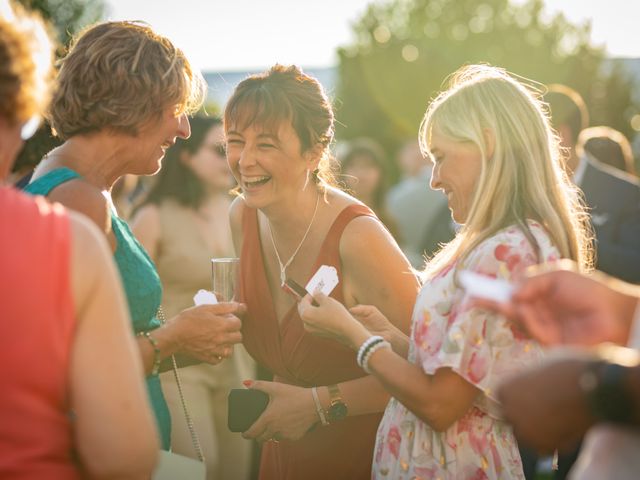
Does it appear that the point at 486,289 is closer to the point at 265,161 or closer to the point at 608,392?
the point at 608,392

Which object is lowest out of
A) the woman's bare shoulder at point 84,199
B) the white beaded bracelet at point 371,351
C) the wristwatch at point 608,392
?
the white beaded bracelet at point 371,351

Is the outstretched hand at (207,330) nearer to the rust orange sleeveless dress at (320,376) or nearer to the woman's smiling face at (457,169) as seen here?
the rust orange sleeveless dress at (320,376)

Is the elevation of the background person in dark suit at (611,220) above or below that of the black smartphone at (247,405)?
above

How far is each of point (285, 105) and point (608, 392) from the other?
2.39 meters

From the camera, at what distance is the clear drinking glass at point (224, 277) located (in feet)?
10.6

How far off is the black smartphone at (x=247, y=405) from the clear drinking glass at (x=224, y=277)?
15.3 inches

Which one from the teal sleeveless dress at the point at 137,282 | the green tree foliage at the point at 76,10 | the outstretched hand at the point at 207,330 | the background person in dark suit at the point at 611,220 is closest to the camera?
the teal sleeveless dress at the point at 137,282

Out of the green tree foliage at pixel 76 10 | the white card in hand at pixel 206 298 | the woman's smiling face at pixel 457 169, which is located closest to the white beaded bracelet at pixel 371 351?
the woman's smiling face at pixel 457 169

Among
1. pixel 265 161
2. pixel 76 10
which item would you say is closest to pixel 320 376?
pixel 265 161

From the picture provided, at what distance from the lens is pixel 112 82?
2836mm

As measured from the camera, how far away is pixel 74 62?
287cm

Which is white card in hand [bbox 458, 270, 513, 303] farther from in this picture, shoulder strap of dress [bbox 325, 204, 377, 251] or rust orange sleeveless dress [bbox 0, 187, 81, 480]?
shoulder strap of dress [bbox 325, 204, 377, 251]

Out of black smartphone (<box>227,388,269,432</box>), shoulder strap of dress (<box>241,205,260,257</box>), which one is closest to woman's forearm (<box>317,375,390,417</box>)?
black smartphone (<box>227,388,269,432</box>)

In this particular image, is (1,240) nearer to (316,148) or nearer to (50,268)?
(50,268)
